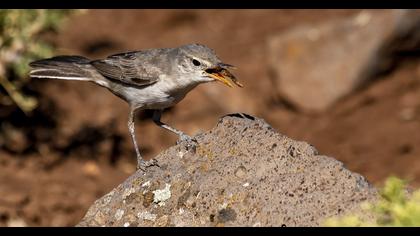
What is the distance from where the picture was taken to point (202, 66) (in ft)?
25.5

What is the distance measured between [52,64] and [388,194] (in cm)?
485

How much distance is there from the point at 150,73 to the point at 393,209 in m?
4.03

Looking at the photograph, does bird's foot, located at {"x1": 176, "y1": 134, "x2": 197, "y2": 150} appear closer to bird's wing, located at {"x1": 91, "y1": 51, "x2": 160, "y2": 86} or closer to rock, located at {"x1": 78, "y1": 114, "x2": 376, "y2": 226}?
rock, located at {"x1": 78, "y1": 114, "x2": 376, "y2": 226}

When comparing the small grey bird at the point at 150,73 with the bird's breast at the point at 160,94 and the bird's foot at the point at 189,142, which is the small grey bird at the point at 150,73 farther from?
the bird's foot at the point at 189,142

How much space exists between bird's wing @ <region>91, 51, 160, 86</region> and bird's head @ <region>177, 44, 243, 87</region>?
16.6 inches

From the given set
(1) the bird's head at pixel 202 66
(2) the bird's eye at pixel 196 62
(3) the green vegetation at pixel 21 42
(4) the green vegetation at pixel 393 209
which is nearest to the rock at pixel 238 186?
(4) the green vegetation at pixel 393 209

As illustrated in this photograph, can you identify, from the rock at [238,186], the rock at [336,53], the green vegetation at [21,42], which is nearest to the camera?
the rock at [238,186]

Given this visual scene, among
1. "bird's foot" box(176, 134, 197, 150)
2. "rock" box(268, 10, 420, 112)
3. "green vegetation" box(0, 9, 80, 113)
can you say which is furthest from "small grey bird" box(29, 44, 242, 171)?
"rock" box(268, 10, 420, 112)

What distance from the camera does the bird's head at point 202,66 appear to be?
7.68m

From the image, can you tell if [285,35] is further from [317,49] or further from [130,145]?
[130,145]

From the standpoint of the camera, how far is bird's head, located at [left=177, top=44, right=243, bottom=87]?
768 cm

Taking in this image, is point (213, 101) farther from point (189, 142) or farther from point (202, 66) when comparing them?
point (189, 142)

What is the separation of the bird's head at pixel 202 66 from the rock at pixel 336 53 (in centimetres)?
563

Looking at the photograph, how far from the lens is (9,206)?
1032 centimetres
